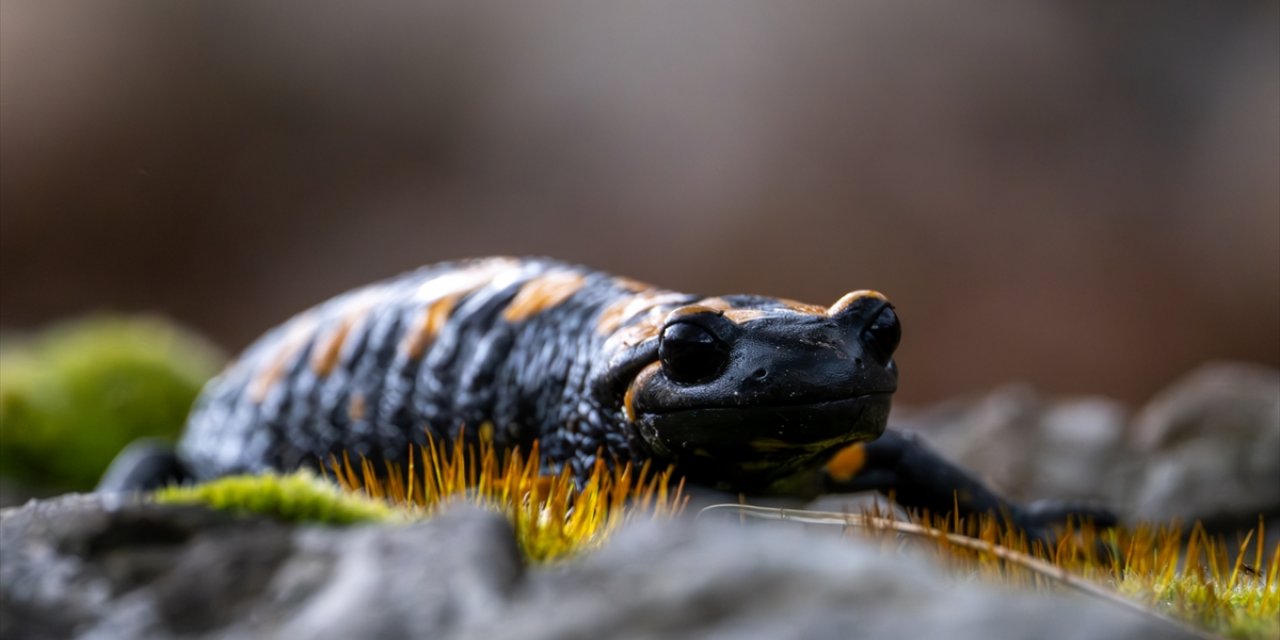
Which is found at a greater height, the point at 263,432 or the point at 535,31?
the point at 535,31

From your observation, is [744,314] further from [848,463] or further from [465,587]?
[465,587]

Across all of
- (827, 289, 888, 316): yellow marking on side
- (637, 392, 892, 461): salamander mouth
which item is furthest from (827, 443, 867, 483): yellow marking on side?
(827, 289, 888, 316): yellow marking on side

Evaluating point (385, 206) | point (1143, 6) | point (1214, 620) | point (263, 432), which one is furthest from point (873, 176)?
point (1214, 620)

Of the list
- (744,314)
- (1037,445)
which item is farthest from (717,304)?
(1037,445)

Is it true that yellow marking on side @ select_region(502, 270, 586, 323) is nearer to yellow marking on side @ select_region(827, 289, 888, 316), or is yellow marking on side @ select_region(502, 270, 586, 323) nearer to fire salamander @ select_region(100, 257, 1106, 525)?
fire salamander @ select_region(100, 257, 1106, 525)

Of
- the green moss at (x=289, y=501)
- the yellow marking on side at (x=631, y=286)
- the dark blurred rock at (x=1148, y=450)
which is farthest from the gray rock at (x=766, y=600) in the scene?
the dark blurred rock at (x=1148, y=450)

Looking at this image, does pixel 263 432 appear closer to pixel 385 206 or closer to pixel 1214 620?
pixel 1214 620
